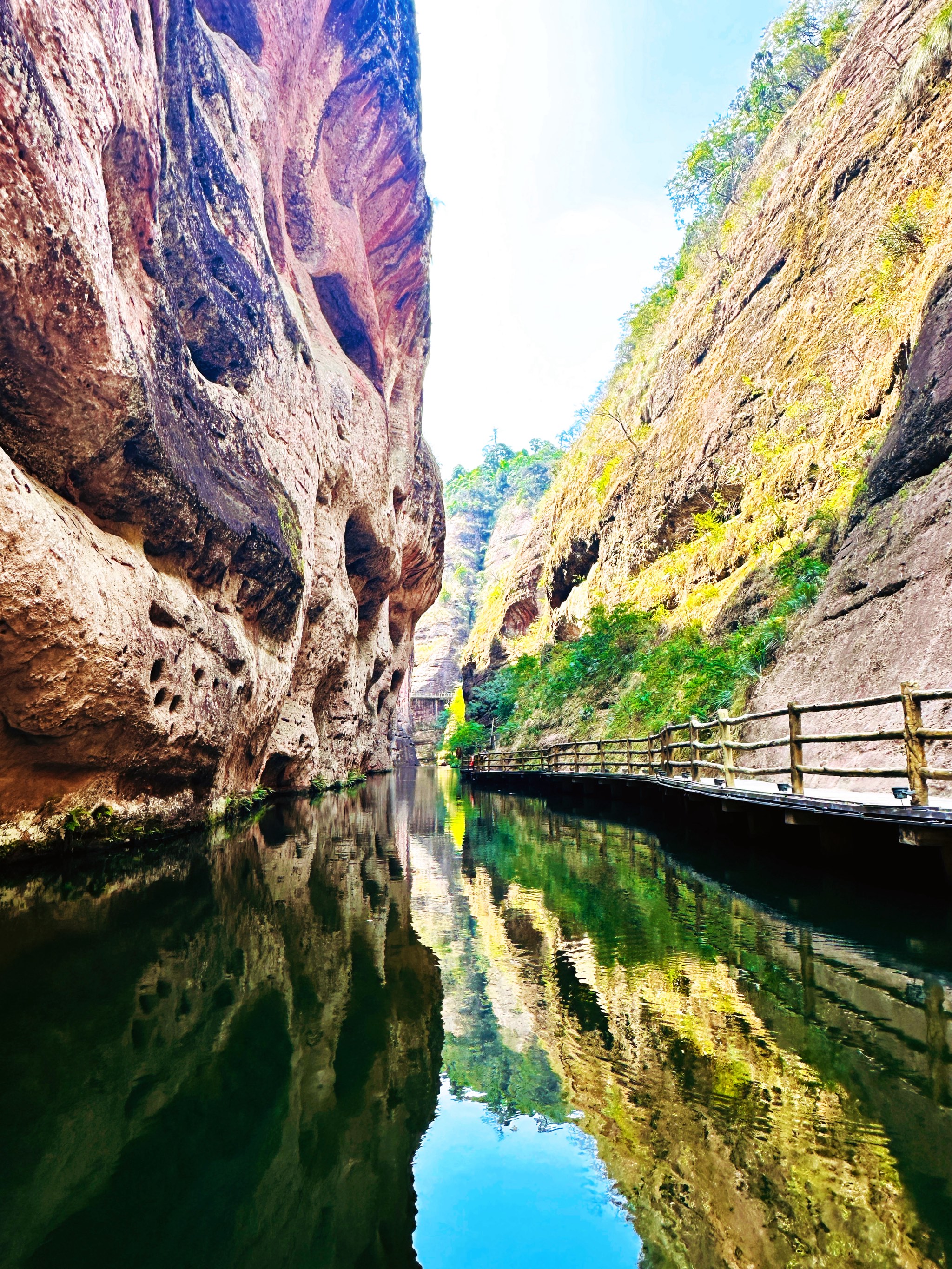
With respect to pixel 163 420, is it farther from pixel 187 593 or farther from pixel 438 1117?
pixel 438 1117

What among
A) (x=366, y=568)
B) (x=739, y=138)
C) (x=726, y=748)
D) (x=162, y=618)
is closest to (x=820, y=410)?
(x=726, y=748)

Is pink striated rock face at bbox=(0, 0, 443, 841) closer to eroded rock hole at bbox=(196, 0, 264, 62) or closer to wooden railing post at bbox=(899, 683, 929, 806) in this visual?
eroded rock hole at bbox=(196, 0, 264, 62)

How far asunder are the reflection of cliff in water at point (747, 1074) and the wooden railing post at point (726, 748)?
158 inches

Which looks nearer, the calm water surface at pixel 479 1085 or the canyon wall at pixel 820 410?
the calm water surface at pixel 479 1085

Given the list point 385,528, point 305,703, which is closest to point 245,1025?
point 305,703

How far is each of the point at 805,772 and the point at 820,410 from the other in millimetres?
15061

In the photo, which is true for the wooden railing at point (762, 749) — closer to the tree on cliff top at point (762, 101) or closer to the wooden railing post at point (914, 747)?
the wooden railing post at point (914, 747)

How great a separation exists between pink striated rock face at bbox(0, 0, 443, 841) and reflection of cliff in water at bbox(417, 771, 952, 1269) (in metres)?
6.05

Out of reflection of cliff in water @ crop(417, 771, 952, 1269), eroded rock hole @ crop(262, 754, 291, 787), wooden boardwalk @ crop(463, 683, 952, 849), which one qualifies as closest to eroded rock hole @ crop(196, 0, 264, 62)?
eroded rock hole @ crop(262, 754, 291, 787)

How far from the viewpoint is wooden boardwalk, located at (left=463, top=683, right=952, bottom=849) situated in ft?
19.3

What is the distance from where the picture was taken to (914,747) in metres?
6.09

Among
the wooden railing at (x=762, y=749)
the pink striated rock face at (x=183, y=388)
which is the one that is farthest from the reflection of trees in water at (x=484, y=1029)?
the pink striated rock face at (x=183, y=388)

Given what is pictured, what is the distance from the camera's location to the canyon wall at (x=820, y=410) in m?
12.1

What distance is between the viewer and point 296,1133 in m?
3.04
